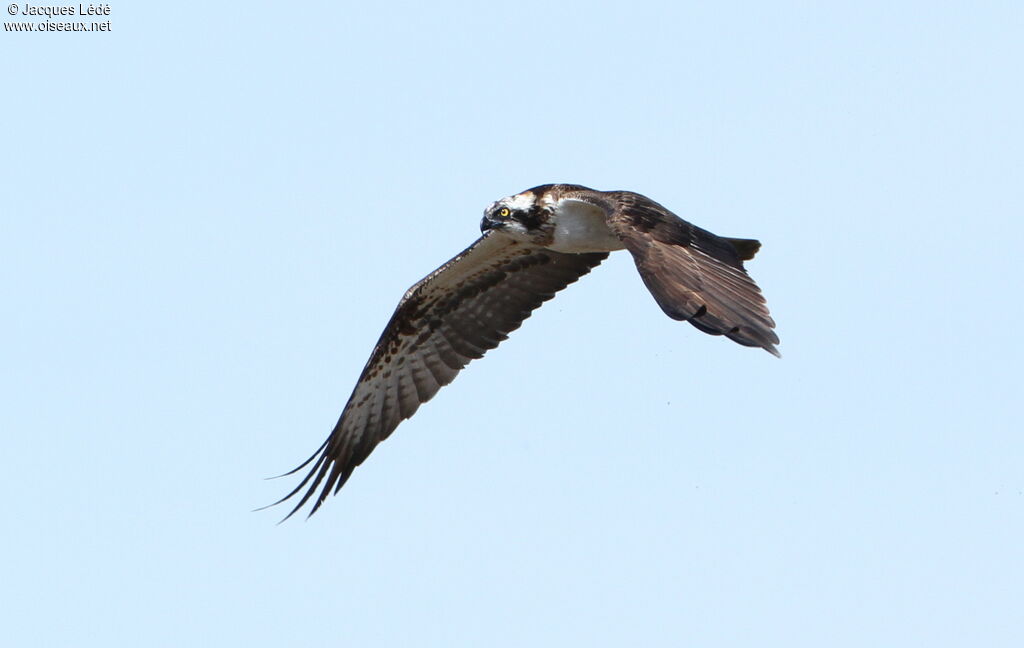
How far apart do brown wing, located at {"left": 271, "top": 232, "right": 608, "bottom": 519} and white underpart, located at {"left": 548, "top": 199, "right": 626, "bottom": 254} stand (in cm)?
135

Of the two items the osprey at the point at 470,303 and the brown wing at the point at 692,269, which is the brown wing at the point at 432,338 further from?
the brown wing at the point at 692,269

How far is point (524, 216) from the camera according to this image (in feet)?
46.1

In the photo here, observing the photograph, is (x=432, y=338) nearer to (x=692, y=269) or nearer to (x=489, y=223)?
(x=489, y=223)

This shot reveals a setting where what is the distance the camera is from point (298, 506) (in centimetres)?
1520

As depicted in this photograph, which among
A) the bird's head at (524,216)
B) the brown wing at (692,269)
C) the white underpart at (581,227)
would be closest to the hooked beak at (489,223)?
the bird's head at (524,216)

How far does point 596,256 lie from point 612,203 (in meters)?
2.53

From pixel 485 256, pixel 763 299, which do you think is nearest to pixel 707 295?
pixel 763 299

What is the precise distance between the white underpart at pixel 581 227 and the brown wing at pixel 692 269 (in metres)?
0.17

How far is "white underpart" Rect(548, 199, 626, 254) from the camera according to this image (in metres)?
13.8

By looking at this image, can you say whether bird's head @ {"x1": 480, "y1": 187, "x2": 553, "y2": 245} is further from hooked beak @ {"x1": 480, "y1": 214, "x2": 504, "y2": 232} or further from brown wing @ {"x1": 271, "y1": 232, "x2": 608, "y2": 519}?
brown wing @ {"x1": 271, "y1": 232, "x2": 608, "y2": 519}

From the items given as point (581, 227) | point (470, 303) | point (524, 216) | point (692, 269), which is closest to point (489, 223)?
point (524, 216)

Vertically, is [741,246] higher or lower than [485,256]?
lower

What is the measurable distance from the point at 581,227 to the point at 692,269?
2.31m

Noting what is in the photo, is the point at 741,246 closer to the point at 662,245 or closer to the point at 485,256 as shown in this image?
the point at 662,245
